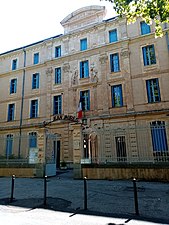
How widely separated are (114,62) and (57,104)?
24.3 ft

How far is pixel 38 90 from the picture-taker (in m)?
21.4

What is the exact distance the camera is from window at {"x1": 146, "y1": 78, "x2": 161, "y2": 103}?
16062mm

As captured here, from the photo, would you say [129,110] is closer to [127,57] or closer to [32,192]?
[127,57]

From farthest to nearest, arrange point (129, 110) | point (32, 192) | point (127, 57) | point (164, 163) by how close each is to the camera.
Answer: point (127, 57)
point (129, 110)
point (164, 163)
point (32, 192)

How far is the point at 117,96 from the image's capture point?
17688mm

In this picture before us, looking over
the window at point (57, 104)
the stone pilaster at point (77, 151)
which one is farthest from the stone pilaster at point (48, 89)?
the stone pilaster at point (77, 151)

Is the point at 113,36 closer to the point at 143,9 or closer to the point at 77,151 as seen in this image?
the point at 143,9

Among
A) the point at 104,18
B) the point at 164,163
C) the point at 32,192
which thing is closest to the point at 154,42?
the point at 104,18

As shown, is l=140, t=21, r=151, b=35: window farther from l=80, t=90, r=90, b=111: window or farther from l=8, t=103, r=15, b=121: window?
l=8, t=103, r=15, b=121: window

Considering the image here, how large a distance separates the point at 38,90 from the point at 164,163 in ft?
52.9

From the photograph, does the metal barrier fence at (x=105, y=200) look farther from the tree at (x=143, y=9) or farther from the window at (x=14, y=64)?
the window at (x=14, y=64)

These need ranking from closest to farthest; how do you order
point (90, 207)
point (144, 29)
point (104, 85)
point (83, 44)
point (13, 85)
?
point (90, 207), point (144, 29), point (104, 85), point (83, 44), point (13, 85)

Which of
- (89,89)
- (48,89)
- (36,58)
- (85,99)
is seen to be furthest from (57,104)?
(36,58)

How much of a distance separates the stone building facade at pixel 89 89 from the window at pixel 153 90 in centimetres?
8
